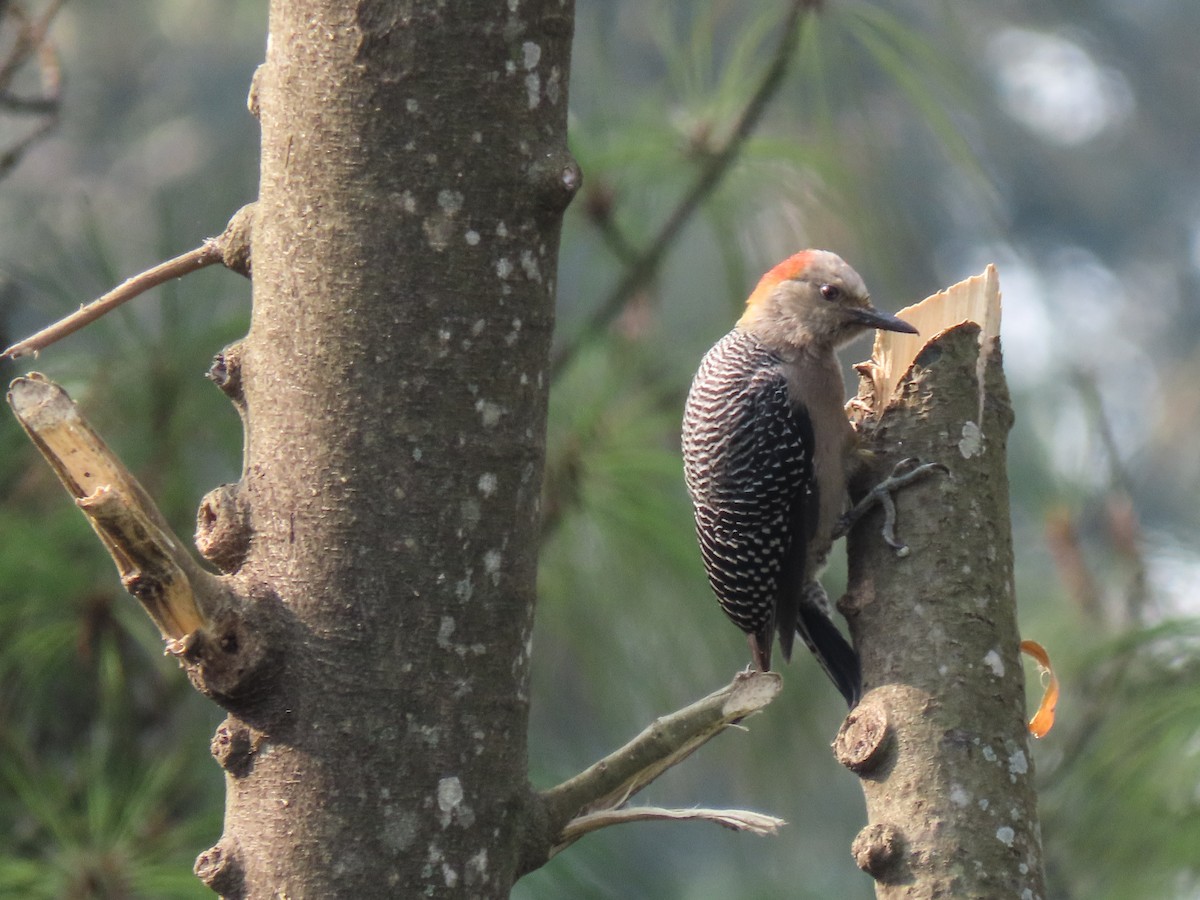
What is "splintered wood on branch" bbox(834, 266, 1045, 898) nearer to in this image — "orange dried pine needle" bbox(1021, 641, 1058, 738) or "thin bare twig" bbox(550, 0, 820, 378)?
"orange dried pine needle" bbox(1021, 641, 1058, 738)

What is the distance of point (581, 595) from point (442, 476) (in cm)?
140

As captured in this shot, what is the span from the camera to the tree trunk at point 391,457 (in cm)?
126

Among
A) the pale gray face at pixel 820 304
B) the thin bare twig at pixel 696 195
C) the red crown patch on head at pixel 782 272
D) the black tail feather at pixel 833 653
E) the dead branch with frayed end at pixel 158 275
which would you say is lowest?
the black tail feather at pixel 833 653

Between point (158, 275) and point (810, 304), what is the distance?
1.32 meters

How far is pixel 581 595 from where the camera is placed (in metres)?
2.67

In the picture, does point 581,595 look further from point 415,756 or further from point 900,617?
point 415,756

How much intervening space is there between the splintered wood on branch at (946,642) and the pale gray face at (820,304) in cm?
42

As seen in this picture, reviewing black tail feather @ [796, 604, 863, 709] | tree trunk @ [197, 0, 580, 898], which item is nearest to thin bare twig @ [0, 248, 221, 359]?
tree trunk @ [197, 0, 580, 898]

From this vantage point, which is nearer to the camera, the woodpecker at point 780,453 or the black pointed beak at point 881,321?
the black pointed beak at point 881,321

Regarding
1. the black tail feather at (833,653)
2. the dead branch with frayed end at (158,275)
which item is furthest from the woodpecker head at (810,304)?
the dead branch with frayed end at (158,275)

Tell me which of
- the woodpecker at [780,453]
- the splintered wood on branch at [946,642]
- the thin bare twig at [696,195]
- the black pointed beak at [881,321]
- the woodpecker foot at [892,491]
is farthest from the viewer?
the thin bare twig at [696,195]

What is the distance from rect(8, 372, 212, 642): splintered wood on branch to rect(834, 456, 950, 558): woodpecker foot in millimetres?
923

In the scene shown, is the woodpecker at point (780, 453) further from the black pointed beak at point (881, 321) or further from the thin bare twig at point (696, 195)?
the thin bare twig at point (696, 195)

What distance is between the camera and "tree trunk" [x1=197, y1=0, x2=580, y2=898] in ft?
4.13
